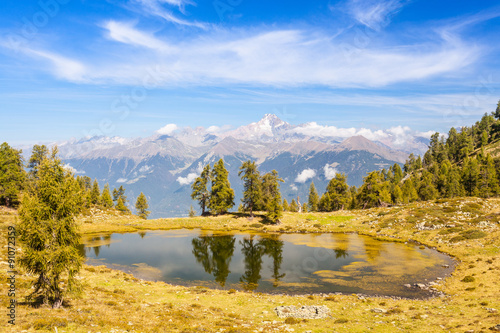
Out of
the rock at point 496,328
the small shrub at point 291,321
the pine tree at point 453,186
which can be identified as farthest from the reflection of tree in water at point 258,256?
the pine tree at point 453,186

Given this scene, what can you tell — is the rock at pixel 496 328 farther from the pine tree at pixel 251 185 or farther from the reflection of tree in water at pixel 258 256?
the pine tree at pixel 251 185

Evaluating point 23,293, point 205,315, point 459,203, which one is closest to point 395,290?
point 205,315

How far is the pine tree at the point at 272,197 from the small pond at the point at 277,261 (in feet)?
40.1

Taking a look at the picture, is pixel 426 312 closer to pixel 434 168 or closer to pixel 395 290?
pixel 395 290

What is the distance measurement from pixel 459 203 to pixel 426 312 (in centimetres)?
6877

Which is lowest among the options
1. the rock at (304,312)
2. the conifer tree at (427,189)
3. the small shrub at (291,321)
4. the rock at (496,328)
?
the rock at (304,312)

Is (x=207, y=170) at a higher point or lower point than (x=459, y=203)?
higher

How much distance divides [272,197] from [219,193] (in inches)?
715

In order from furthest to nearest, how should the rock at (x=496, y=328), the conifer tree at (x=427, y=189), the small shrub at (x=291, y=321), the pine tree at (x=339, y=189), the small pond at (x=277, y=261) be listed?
1. the conifer tree at (x=427, y=189)
2. the pine tree at (x=339, y=189)
3. the small pond at (x=277, y=261)
4. the small shrub at (x=291, y=321)
5. the rock at (x=496, y=328)

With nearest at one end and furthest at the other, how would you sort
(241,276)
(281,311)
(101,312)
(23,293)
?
(101,312), (23,293), (281,311), (241,276)

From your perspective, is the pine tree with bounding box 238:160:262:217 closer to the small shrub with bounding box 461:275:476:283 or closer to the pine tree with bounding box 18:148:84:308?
the small shrub with bounding box 461:275:476:283

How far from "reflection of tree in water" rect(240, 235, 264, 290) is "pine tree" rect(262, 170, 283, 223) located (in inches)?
550

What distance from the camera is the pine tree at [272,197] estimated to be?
275 feet

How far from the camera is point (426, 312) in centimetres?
2508
